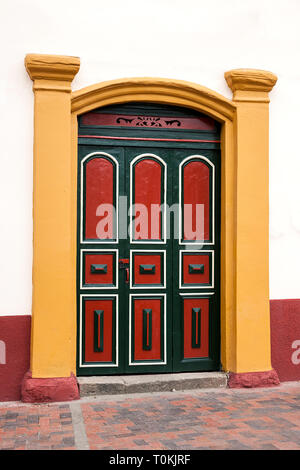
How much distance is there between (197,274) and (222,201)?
2.79 feet

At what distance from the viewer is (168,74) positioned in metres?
6.01

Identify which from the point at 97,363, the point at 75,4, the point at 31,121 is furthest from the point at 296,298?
the point at 75,4

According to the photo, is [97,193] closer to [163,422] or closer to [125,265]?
[125,265]

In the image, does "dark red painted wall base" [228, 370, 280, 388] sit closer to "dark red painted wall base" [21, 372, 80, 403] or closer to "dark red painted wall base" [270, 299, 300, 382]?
"dark red painted wall base" [270, 299, 300, 382]

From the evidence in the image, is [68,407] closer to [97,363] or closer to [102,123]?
Result: [97,363]

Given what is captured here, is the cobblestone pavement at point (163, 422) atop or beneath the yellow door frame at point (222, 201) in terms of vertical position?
beneath

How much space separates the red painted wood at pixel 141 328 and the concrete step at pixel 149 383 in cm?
22

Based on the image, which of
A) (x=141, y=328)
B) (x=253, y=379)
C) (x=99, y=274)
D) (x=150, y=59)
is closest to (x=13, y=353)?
(x=99, y=274)

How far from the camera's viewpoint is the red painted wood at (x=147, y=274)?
6.08 meters

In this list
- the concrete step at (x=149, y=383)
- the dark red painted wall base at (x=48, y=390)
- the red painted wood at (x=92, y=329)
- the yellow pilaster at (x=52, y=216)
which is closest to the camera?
the dark red painted wall base at (x=48, y=390)

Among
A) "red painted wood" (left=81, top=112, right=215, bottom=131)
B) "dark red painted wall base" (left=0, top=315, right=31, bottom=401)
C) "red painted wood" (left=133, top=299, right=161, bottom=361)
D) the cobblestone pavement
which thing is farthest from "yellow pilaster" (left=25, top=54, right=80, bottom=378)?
"red painted wood" (left=133, top=299, right=161, bottom=361)

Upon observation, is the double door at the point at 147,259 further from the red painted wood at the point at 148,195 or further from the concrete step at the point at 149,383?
the concrete step at the point at 149,383

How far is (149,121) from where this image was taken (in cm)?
615

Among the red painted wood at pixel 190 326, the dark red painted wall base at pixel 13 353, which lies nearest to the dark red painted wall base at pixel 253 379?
the red painted wood at pixel 190 326
